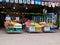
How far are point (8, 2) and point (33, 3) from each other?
2.43 metres

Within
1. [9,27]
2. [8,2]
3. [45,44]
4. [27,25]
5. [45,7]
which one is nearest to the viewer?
[45,44]

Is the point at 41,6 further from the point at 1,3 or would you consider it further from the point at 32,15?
the point at 1,3

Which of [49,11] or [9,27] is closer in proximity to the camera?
[9,27]

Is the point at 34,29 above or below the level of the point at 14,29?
below

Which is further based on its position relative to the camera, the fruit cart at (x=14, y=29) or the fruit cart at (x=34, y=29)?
the fruit cart at (x=34, y=29)

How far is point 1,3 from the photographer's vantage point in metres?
23.1

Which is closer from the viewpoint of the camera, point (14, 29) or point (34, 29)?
point (14, 29)

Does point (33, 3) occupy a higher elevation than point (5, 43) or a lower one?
higher

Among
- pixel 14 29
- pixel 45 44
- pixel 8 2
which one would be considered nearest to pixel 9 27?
pixel 14 29

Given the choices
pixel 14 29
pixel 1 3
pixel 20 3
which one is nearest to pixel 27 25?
pixel 14 29

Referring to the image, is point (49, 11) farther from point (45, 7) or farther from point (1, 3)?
point (1, 3)

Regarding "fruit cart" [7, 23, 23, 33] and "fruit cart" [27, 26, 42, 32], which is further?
"fruit cart" [27, 26, 42, 32]

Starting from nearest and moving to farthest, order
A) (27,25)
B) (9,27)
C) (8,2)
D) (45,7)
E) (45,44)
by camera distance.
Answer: (45,44), (9,27), (27,25), (8,2), (45,7)

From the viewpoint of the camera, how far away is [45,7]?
77.7 feet
